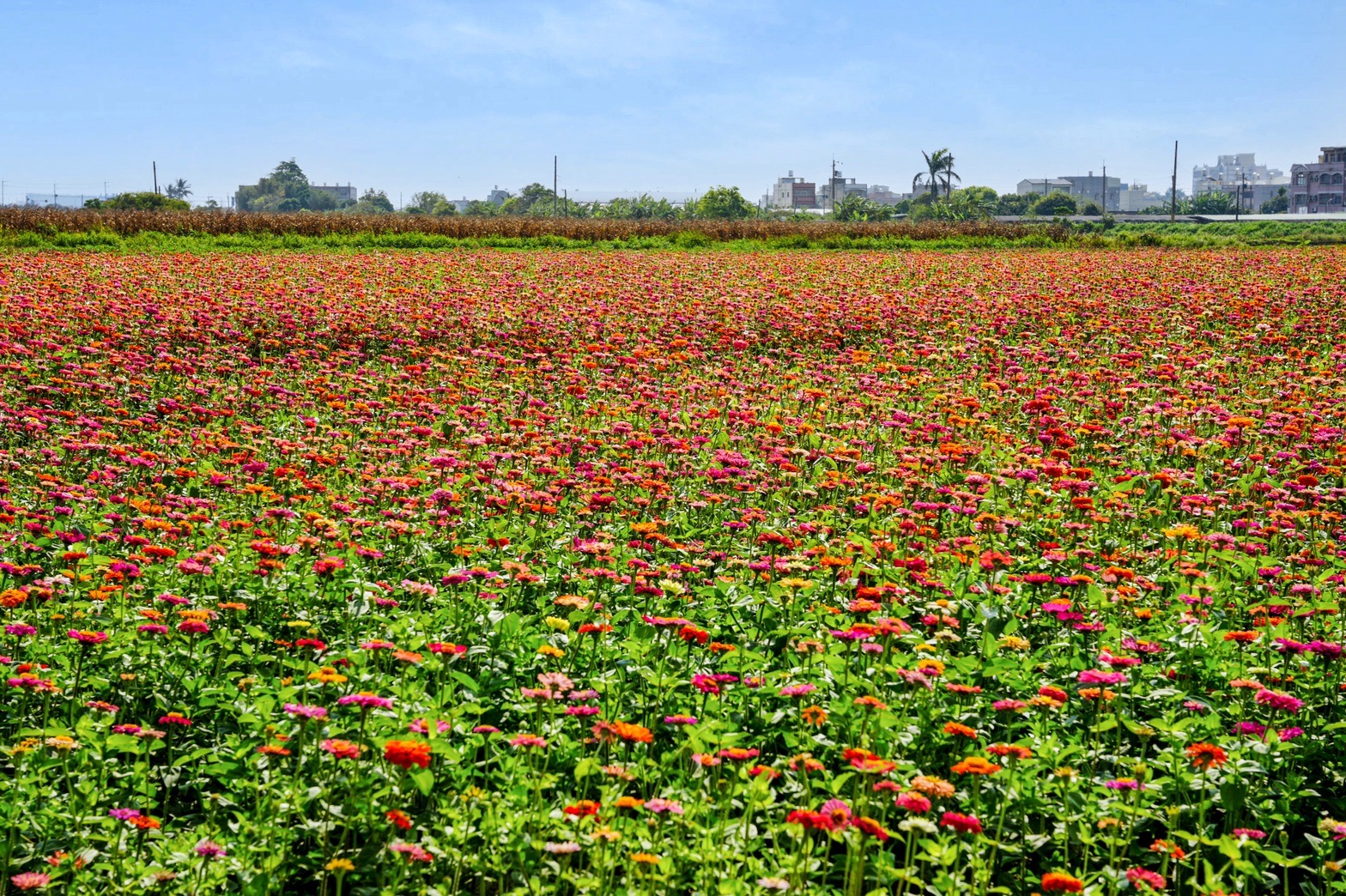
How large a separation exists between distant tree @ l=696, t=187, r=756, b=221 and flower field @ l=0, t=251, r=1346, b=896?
10256 centimetres

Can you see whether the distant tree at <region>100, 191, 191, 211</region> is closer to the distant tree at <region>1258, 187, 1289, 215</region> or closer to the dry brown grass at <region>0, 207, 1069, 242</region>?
the dry brown grass at <region>0, 207, 1069, 242</region>

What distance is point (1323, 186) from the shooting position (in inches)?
5576

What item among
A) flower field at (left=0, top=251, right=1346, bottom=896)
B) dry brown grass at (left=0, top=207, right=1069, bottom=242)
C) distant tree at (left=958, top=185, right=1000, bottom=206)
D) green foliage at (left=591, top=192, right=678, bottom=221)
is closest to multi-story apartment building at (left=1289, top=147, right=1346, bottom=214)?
distant tree at (left=958, top=185, right=1000, bottom=206)

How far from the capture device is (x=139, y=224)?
97.2 feet

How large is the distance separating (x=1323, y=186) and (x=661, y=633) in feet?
538

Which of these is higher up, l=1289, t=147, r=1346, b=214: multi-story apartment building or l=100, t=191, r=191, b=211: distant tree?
l=1289, t=147, r=1346, b=214: multi-story apartment building

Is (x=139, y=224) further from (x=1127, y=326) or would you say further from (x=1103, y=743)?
(x=1103, y=743)

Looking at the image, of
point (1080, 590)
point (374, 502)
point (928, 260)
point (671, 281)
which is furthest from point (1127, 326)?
point (928, 260)

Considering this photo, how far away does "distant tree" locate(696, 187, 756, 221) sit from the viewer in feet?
360

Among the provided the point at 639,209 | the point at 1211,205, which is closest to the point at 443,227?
the point at 639,209

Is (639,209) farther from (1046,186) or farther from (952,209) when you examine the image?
(1046,186)

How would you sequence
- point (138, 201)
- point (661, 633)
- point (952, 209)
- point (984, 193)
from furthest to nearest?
1. point (984, 193)
2. point (952, 209)
3. point (138, 201)
4. point (661, 633)

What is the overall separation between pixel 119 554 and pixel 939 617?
3.57 meters

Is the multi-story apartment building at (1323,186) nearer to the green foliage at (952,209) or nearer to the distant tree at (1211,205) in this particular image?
the distant tree at (1211,205)
